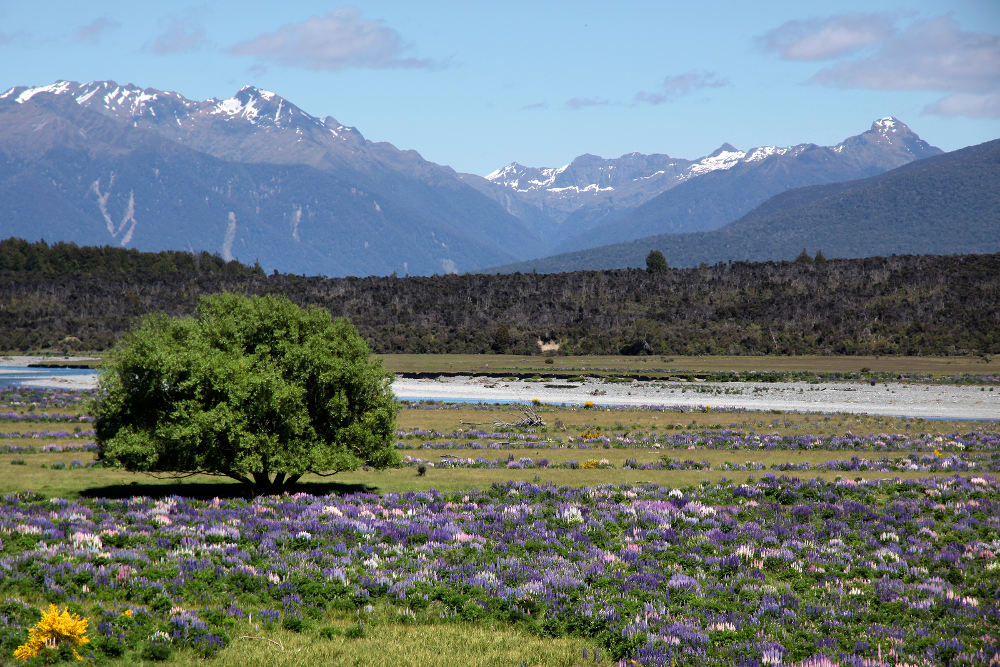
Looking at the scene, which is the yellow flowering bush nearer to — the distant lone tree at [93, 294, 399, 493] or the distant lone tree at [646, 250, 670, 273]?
the distant lone tree at [93, 294, 399, 493]

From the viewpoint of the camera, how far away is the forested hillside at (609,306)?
136m

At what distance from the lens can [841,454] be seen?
40469mm

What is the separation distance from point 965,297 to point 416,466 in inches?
5288

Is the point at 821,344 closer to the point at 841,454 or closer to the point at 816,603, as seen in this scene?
the point at 841,454

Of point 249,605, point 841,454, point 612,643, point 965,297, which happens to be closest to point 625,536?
point 612,643

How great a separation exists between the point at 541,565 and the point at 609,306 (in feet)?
478

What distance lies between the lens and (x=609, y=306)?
535 feet

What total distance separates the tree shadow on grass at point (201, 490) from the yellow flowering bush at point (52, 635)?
503 inches

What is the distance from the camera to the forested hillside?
136 m

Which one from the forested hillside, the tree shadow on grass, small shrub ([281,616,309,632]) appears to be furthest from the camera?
the forested hillside

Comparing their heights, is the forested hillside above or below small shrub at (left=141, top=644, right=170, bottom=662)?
above

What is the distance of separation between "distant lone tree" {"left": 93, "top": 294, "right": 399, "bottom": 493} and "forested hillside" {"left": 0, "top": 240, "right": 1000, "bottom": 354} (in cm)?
10774

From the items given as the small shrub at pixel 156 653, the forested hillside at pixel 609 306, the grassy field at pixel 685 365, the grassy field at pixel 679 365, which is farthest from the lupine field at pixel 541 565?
the forested hillside at pixel 609 306

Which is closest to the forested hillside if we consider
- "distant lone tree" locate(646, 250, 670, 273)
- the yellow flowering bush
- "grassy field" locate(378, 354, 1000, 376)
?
"distant lone tree" locate(646, 250, 670, 273)
